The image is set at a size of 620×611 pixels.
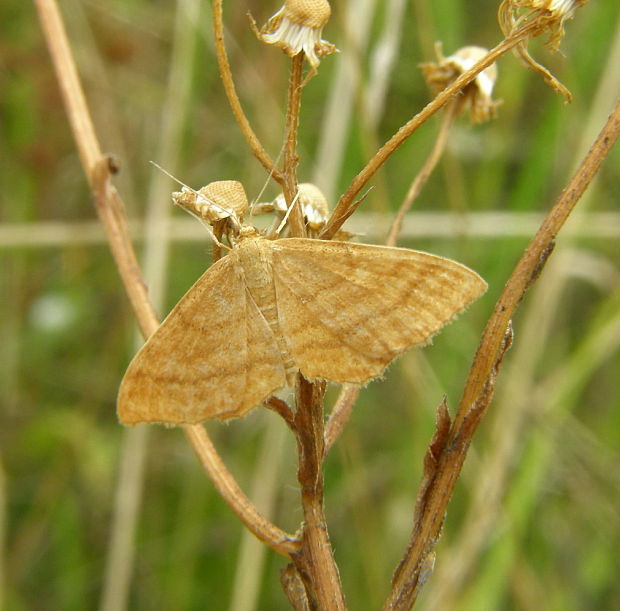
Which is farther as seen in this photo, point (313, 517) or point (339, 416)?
point (339, 416)

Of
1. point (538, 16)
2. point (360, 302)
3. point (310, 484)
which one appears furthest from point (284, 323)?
point (538, 16)

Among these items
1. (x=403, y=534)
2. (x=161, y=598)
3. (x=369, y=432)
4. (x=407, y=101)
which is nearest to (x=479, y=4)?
(x=407, y=101)

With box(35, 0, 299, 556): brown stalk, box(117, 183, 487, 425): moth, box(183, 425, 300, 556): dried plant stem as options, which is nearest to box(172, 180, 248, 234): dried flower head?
box(117, 183, 487, 425): moth

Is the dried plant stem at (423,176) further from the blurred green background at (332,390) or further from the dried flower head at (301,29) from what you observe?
the blurred green background at (332,390)

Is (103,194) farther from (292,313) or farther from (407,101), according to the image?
(407,101)

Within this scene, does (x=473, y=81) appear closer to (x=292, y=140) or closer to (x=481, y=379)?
(x=292, y=140)

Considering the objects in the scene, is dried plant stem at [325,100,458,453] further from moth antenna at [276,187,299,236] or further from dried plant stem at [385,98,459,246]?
moth antenna at [276,187,299,236]

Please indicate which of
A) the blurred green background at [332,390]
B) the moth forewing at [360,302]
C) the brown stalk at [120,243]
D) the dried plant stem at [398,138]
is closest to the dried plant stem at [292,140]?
A: the dried plant stem at [398,138]
